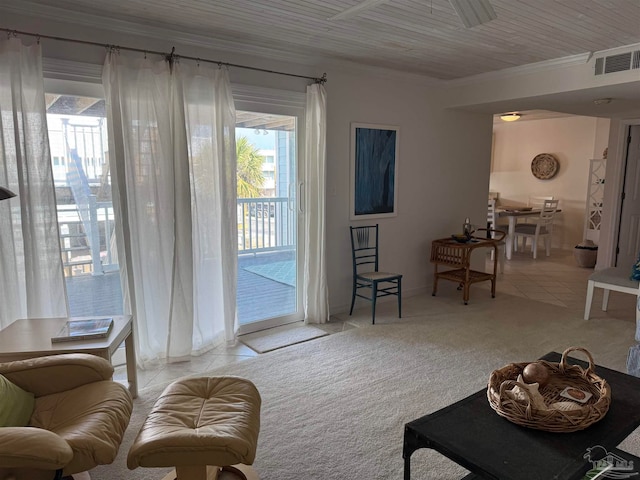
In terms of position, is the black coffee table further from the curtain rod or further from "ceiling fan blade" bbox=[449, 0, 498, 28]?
the curtain rod

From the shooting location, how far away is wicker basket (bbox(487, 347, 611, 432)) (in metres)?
1.55

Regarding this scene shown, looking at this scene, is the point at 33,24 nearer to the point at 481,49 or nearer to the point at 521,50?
the point at 481,49

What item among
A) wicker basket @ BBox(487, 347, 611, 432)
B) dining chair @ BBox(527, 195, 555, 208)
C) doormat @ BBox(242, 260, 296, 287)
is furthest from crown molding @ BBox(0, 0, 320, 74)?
dining chair @ BBox(527, 195, 555, 208)

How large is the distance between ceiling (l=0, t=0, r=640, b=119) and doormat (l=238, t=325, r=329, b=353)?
2.34m

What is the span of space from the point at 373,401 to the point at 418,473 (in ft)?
2.22

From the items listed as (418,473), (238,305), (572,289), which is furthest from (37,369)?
(572,289)

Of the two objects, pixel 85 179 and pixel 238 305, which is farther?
pixel 238 305

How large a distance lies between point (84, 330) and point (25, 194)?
96 centimetres

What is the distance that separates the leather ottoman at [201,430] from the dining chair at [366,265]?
234 cm

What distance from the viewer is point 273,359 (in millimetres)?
3309

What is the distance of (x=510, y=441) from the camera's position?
154 centimetres

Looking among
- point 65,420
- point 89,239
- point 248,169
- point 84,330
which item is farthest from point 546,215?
point 65,420

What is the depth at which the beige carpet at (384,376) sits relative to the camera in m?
2.14

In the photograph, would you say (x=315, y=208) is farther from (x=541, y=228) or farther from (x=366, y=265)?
(x=541, y=228)
